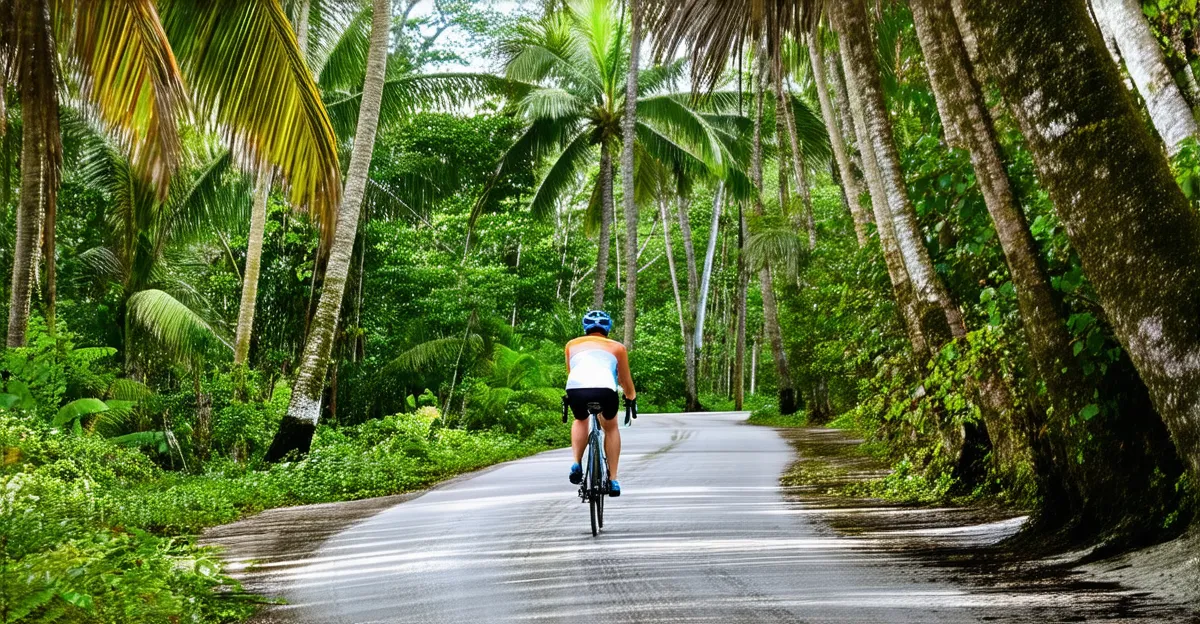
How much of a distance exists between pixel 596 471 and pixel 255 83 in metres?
5.16

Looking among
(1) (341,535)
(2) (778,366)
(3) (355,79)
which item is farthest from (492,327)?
(1) (341,535)

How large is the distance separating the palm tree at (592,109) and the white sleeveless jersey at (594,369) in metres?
23.6

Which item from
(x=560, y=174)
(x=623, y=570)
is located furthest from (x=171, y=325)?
(x=623, y=570)

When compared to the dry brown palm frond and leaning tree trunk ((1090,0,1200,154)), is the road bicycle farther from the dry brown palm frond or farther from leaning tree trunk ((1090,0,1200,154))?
the dry brown palm frond

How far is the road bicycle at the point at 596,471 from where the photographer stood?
873cm

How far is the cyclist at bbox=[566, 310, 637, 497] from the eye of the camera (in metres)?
9.21

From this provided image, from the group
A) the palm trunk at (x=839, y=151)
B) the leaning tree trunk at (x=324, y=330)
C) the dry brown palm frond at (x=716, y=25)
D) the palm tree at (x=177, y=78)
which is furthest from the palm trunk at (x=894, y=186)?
the leaning tree trunk at (x=324, y=330)

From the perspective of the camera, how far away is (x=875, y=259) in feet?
42.3

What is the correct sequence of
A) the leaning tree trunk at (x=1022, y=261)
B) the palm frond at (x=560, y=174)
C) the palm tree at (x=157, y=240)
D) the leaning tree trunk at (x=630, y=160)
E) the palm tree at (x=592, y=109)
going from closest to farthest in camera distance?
the leaning tree trunk at (x=1022, y=261)
the palm tree at (x=157, y=240)
the leaning tree trunk at (x=630, y=160)
the palm tree at (x=592, y=109)
the palm frond at (x=560, y=174)

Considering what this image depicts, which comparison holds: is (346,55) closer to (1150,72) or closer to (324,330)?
(324,330)

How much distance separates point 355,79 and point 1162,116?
2248cm

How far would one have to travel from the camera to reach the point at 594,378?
9211mm

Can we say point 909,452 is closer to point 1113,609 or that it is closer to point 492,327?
point 1113,609

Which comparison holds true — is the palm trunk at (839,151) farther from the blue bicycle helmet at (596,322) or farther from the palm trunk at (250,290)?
the palm trunk at (250,290)
